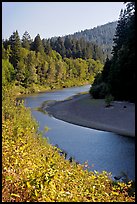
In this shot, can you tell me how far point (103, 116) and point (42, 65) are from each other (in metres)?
39.0

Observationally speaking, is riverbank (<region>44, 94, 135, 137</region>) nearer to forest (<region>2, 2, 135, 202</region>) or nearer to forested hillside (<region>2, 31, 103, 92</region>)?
forest (<region>2, 2, 135, 202</region>)

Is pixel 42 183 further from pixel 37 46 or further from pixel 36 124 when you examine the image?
pixel 37 46

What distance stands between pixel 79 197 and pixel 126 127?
51.7ft

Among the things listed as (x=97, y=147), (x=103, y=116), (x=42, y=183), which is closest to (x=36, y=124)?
(x=42, y=183)

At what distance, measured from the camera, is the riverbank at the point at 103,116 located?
61.4ft

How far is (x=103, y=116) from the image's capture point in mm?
22422

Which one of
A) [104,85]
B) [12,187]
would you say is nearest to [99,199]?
[12,187]

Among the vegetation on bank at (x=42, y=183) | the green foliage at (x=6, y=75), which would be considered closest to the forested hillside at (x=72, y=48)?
the green foliage at (x=6, y=75)

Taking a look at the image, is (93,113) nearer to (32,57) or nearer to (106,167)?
(106,167)

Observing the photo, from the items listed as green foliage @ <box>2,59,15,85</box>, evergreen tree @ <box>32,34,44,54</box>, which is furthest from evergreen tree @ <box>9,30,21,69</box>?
green foliage @ <box>2,59,15,85</box>

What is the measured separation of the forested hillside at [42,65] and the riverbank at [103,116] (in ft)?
36.9

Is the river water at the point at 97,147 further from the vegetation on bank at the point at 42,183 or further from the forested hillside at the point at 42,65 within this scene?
the forested hillside at the point at 42,65

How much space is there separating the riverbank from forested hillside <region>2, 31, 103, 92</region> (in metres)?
11.3

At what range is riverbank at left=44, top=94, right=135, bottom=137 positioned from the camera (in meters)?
18.7
